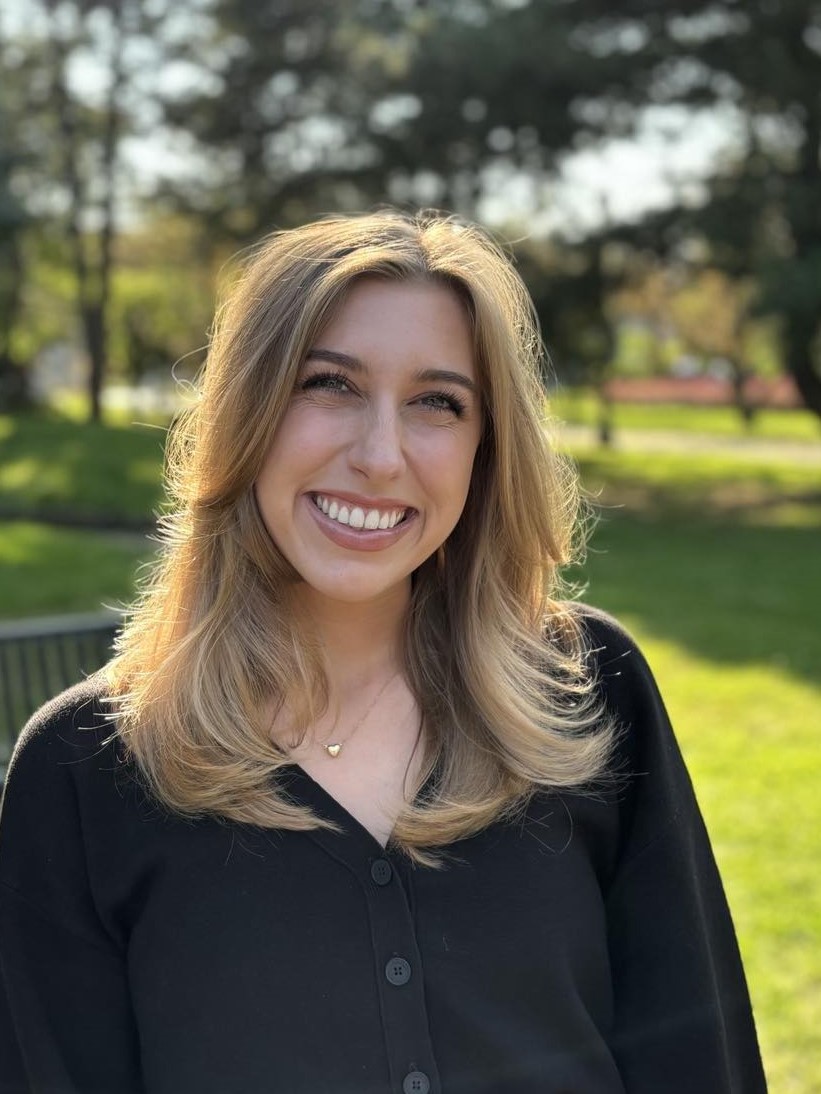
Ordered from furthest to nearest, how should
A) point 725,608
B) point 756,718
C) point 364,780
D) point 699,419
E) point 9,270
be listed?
point 699,419, point 9,270, point 725,608, point 756,718, point 364,780

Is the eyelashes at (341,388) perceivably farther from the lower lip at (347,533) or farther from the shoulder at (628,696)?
the shoulder at (628,696)

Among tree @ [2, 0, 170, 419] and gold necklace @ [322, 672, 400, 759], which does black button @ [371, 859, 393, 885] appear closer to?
gold necklace @ [322, 672, 400, 759]

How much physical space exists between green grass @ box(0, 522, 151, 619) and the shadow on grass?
138 inches

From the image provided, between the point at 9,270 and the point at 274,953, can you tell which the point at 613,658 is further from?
the point at 9,270

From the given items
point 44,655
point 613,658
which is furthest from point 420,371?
point 44,655

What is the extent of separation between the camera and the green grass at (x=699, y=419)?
1336 inches

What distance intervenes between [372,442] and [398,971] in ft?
2.19

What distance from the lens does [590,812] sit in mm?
1728

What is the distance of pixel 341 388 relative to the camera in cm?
166

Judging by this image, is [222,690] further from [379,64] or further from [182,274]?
[182,274]

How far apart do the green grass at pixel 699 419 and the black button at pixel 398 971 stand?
28.4 metres

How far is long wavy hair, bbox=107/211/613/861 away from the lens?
5.36ft

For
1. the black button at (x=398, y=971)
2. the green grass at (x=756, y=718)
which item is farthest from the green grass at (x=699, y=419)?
the black button at (x=398, y=971)

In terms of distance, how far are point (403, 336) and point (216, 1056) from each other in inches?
37.5
